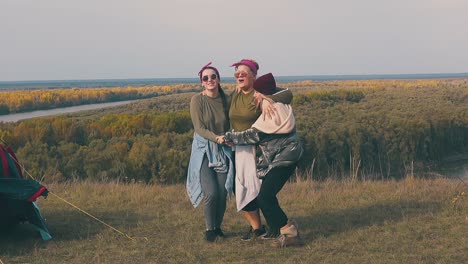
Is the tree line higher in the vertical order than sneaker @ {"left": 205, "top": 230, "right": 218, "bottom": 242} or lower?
lower

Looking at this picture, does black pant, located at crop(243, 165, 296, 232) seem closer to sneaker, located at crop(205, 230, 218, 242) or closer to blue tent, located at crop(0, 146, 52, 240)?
sneaker, located at crop(205, 230, 218, 242)

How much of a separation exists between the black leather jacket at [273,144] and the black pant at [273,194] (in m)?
0.08

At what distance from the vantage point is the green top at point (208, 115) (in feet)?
20.6

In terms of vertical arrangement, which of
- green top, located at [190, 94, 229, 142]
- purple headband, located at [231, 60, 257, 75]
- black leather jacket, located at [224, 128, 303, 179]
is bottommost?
black leather jacket, located at [224, 128, 303, 179]

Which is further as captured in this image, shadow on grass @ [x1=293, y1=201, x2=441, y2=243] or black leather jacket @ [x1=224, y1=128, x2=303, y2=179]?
shadow on grass @ [x1=293, y1=201, x2=441, y2=243]

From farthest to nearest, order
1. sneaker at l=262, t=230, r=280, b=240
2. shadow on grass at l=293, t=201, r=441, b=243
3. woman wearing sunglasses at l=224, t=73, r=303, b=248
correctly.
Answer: shadow on grass at l=293, t=201, r=441, b=243 → sneaker at l=262, t=230, r=280, b=240 → woman wearing sunglasses at l=224, t=73, r=303, b=248

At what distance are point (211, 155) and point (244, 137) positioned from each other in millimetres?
555

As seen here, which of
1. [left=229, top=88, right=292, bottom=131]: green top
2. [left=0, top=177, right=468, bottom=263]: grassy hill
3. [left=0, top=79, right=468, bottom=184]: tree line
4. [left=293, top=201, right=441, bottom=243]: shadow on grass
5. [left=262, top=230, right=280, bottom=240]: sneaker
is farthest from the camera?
[left=0, top=79, right=468, bottom=184]: tree line

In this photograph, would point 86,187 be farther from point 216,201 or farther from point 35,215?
point 216,201

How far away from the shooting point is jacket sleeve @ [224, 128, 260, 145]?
592cm

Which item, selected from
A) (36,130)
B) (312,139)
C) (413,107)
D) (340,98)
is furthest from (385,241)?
(340,98)

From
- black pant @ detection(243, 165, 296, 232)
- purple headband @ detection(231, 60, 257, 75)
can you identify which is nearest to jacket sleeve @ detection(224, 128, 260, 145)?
black pant @ detection(243, 165, 296, 232)

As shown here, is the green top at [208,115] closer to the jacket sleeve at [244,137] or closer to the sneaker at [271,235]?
the jacket sleeve at [244,137]

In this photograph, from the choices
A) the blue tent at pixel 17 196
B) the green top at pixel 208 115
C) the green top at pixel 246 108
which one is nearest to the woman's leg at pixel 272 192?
the green top at pixel 246 108
